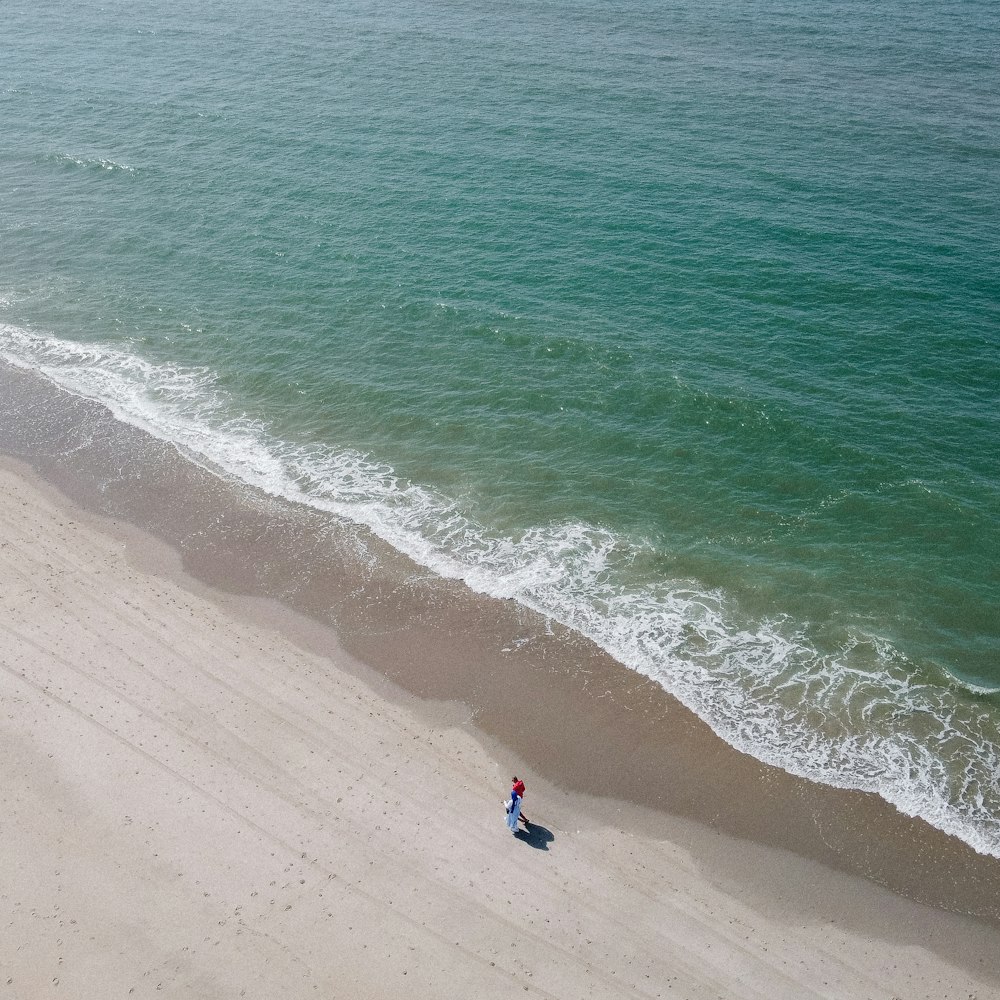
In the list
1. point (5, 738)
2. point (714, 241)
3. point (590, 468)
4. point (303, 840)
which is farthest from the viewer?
point (714, 241)

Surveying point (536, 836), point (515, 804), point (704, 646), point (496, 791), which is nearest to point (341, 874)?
point (515, 804)

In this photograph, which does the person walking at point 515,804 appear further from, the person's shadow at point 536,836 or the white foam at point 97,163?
the white foam at point 97,163

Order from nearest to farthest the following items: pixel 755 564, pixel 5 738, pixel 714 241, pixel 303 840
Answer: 1. pixel 303 840
2. pixel 5 738
3. pixel 755 564
4. pixel 714 241

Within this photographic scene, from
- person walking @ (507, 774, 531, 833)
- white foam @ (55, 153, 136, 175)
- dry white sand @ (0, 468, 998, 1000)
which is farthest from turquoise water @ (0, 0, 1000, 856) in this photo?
person walking @ (507, 774, 531, 833)

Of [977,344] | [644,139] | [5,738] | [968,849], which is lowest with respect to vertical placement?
[968,849]

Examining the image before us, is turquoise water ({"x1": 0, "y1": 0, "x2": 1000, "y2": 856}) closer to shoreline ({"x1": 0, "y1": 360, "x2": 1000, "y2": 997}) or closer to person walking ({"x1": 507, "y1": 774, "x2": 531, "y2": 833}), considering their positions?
shoreline ({"x1": 0, "y1": 360, "x2": 1000, "y2": 997})

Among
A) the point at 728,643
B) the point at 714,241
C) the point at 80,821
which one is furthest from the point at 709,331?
the point at 80,821

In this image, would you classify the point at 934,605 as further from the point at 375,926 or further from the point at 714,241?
the point at 714,241
